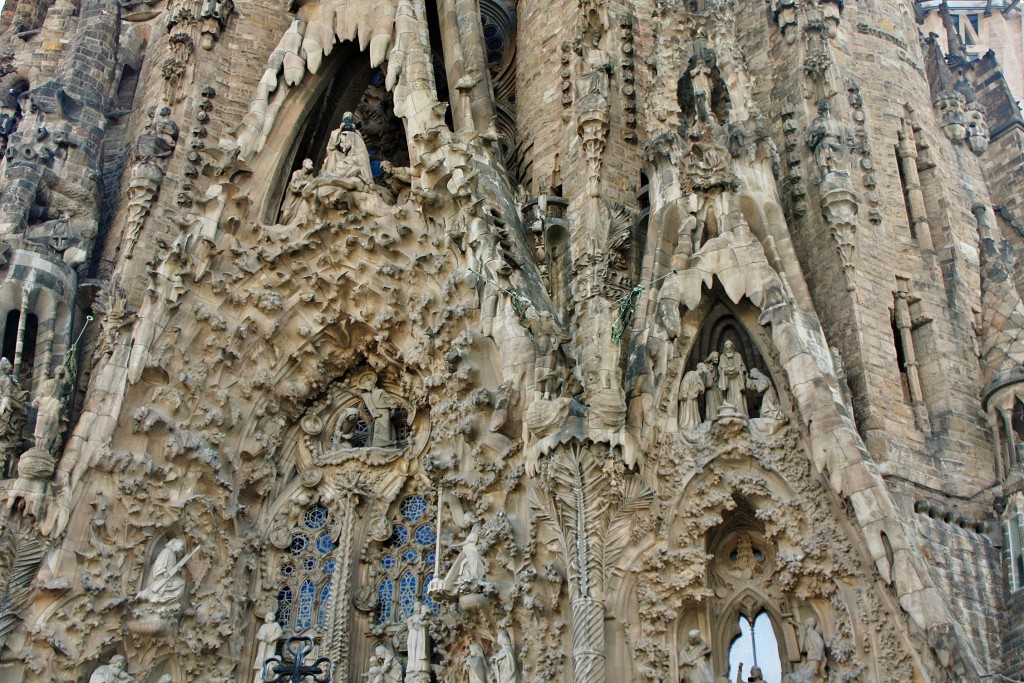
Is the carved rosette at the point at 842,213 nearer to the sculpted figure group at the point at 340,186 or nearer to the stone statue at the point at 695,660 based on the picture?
the stone statue at the point at 695,660

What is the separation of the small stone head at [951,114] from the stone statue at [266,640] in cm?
860

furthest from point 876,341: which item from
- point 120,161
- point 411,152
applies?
point 120,161

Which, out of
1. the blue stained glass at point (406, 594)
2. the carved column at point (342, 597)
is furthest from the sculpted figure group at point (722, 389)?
the carved column at point (342, 597)

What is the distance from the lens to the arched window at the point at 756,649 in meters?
9.82

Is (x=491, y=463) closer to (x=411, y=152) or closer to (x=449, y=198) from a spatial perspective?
(x=449, y=198)

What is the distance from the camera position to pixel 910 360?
11133 mm

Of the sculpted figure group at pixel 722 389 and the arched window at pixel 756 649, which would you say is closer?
the arched window at pixel 756 649

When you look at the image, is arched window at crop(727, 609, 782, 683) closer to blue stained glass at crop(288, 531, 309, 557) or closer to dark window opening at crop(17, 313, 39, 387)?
blue stained glass at crop(288, 531, 309, 557)

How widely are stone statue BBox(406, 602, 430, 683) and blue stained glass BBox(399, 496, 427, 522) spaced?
1209 millimetres

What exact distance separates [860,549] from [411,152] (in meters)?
6.08

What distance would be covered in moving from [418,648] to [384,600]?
3.29 ft

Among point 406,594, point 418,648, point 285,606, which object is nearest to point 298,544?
point 285,606

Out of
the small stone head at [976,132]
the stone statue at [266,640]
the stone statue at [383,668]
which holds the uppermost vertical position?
the small stone head at [976,132]

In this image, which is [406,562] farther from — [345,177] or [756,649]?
[345,177]
